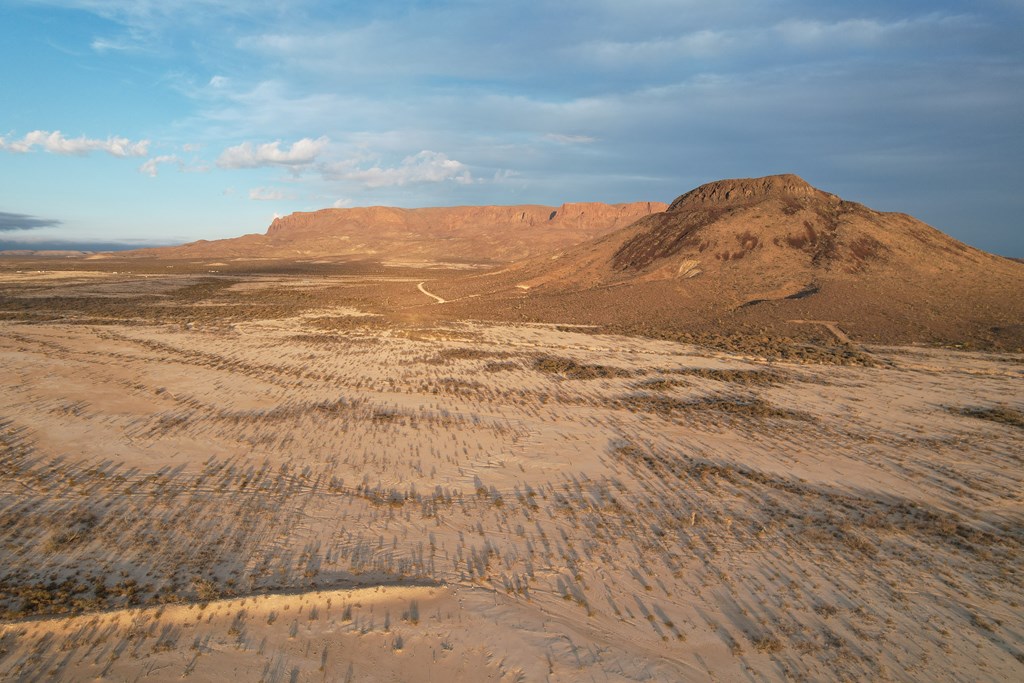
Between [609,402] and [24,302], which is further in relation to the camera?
[24,302]

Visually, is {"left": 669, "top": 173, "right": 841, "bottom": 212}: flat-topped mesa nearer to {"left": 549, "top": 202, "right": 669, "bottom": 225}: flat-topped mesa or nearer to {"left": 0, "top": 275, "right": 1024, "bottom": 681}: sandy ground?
{"left": 0, "top": 275, "right": 1024, "bottom": 681}: sandy ground

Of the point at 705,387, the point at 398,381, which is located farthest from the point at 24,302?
the point at 705,387

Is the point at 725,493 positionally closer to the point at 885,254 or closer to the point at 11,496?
the point at 11,496

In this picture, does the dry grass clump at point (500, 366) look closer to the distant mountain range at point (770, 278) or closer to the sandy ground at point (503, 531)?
the sandy ground at point (503, 531)

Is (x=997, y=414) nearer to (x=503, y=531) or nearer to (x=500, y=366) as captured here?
(x=500, y=366)

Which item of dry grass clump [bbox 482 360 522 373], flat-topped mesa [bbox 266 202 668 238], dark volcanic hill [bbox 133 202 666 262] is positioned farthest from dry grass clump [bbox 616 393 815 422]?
flat-topped mesa [bbox 266 202 668 238]

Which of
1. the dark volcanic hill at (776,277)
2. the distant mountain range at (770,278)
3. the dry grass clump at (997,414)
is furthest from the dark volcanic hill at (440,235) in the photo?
the dry grass clump at (997,414)
